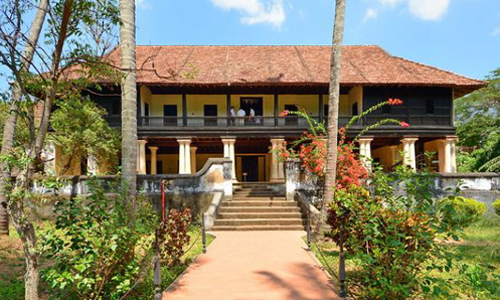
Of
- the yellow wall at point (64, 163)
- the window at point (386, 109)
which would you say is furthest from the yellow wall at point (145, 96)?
the window at point (386, 109)

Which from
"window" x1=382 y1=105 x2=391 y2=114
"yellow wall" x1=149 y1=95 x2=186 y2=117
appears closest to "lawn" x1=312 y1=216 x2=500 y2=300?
"window" x1=382 y1=105 x2=391 y2=114

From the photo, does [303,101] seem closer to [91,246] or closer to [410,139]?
[410,139]

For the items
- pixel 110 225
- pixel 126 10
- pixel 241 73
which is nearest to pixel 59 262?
pixel 110 225

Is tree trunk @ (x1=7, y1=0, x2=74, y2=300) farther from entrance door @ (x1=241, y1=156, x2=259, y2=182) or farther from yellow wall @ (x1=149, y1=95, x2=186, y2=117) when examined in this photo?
entrance door @ (x1=241, y1=156, x2=259, y2=182)

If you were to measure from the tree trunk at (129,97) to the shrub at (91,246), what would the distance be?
1.09 meters

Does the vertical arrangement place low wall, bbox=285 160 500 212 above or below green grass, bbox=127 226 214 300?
above

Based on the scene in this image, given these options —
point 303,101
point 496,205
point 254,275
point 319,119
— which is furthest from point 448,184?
point 303,101

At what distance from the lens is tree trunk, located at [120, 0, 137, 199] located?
15.6ft

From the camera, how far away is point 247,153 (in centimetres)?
2098

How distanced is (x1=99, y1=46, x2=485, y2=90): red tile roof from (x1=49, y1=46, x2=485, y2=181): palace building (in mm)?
59

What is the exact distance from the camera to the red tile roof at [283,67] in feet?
50.6

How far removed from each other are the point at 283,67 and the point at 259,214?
1060 centimetres

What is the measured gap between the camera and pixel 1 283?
4766mm

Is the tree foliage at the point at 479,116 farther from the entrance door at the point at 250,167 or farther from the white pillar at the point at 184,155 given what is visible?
the white pillar at the point at 184,155
